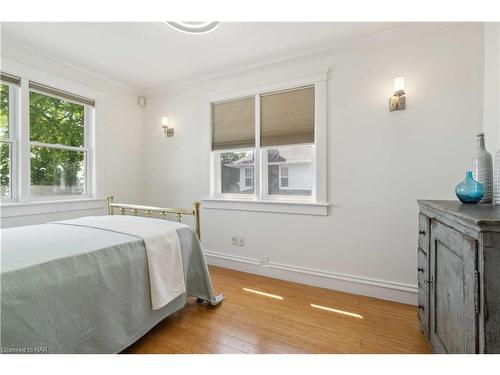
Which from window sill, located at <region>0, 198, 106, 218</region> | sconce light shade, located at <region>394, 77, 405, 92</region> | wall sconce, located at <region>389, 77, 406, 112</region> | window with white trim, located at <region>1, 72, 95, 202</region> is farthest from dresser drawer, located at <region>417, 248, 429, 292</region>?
window with white trim, located at <region>1, 72, 95, 202</region>

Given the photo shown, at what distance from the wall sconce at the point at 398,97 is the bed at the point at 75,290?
219 centimetres

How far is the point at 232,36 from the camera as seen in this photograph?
2.25m

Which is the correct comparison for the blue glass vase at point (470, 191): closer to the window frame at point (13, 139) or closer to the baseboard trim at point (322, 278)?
the baseboard trim at point (322, 278)

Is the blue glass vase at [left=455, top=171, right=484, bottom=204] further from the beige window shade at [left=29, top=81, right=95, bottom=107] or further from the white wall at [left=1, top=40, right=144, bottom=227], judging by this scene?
the beige window shade at [left=29, top=81, right=95, bottom=107]

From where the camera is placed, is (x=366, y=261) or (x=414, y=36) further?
(x=366, y=261)

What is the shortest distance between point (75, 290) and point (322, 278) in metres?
2.14

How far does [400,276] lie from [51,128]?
4032 mm

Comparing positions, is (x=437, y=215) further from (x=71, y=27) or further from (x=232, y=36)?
(x=71, y=27)

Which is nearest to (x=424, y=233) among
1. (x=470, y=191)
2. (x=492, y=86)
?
(x=470, y=191)

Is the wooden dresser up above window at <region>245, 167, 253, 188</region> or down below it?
below

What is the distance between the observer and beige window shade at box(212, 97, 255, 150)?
9.48 ft

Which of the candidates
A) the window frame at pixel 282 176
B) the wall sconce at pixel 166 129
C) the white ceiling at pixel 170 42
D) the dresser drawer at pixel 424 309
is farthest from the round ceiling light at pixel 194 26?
the dresser drawer at pixel 424 309

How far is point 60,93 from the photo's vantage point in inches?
109
